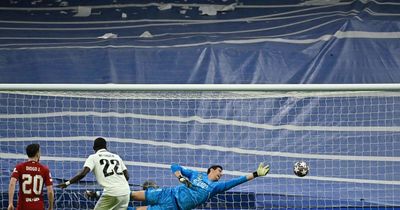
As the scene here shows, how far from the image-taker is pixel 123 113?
46.7ft

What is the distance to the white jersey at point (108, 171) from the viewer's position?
38.1ft

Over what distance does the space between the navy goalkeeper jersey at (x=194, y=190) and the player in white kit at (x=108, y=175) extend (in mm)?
939

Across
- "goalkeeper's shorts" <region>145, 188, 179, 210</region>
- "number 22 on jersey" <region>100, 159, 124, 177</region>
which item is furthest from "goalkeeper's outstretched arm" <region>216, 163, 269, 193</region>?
"number 22 on jersey" <region>100, 159, 124, 177</region>

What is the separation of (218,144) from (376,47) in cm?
317

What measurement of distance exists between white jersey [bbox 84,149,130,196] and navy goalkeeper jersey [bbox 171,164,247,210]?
3.15 ft

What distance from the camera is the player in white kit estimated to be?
38.1 feet

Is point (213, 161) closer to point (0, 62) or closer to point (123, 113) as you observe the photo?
point (123, 113)

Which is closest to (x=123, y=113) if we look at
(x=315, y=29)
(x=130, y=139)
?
(x=130, y=139)

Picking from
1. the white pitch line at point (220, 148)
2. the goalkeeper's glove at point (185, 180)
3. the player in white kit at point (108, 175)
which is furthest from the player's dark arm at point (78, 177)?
the white pitch line at point (220, 148)

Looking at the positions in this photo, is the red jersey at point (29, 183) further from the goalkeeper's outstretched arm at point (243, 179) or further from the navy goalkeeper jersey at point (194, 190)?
the goalkeeper's outstretched arm at point (243, 179)

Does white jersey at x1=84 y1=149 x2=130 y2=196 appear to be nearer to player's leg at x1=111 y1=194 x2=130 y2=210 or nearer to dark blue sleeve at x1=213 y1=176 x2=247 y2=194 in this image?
player's leg at x1=111 y1=194 x2=130 y2=210

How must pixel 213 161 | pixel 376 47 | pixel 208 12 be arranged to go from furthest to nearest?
pixel 208 12 → pixel 376 47 → pixel 213 161

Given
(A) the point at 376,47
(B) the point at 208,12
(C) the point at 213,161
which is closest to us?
(C) the point at 213,161

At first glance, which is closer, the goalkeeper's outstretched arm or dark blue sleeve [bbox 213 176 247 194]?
the goalkeeper's outstretched arm
